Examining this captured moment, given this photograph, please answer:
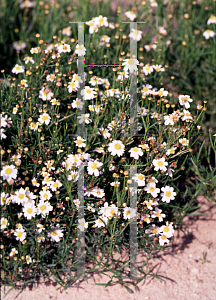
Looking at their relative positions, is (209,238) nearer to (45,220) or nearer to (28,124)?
(45,220)

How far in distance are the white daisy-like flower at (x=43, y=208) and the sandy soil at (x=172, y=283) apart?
67 centimetres

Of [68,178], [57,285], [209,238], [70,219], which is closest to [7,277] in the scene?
[57,285]

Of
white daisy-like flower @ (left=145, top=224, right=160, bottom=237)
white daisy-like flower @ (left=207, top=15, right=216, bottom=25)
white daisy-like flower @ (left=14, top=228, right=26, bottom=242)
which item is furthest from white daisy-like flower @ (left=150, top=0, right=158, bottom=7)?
white daisy-like flower @ (left=14, top=228, right=26, bottom=242)

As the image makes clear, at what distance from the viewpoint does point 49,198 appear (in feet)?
7.69

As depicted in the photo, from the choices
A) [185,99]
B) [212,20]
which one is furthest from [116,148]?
[212,20]

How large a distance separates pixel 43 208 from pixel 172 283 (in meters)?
1.27

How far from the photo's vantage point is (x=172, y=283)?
2.55 meters

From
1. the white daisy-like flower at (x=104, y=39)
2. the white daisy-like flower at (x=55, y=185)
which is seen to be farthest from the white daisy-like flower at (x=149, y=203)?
the white daisy-like flower at (x=104, y=39)

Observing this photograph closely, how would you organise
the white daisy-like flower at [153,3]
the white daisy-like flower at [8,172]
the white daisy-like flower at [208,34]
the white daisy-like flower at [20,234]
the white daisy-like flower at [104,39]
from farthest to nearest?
the white daisy-like flower at [153,3], the white daisy-like flower at [208,34], the white daisy-like flower at [104,39], the white daisy-like flower at [20,234], the white daisy-like flower at [8,172]

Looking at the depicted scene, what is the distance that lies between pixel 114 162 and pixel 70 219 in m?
0.60

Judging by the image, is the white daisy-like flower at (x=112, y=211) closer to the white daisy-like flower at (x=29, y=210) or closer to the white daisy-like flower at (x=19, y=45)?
the white daisy-like flower at (x=29, y=210)

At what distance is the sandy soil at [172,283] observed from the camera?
2453mm

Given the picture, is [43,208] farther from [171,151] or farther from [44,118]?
[171,151]

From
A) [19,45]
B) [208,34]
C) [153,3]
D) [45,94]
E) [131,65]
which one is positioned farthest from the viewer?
[19,45]
